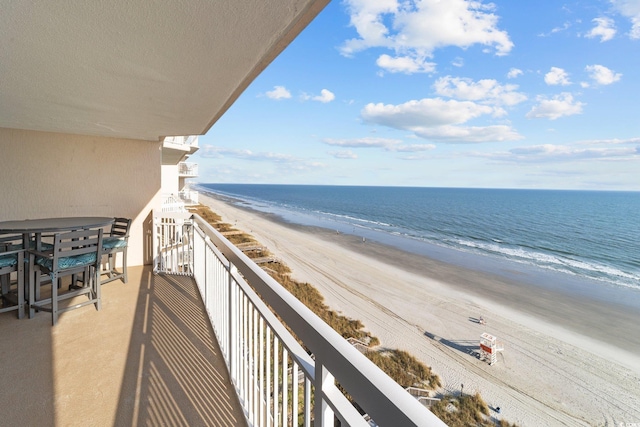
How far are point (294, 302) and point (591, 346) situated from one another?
12896mm

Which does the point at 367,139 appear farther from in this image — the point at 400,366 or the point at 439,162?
the point at 400,366

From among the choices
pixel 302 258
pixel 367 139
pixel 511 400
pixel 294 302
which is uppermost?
pixel 367 139

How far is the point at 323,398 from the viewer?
0.76 m

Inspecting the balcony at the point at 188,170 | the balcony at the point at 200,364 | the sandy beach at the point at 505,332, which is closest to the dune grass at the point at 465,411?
the sandy beach at the point at 505,332

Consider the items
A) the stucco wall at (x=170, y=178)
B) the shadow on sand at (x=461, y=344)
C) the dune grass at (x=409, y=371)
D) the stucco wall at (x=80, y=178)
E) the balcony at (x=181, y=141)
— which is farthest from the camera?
the stucco wall at (x=170, y=178)

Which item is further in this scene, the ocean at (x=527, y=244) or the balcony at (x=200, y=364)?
the ocean at (x=527, y=244)

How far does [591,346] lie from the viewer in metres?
9.39

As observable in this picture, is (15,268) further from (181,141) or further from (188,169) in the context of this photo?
(188,169)

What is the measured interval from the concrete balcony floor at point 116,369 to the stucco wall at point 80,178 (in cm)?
185

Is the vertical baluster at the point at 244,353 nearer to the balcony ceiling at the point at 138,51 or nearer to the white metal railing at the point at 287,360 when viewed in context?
the white metal railing at the point at 287,360

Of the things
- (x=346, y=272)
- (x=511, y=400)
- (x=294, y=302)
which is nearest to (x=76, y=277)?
(x=294, y=302)

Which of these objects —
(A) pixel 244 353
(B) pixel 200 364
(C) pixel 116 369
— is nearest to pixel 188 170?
(C) pixel 116 369

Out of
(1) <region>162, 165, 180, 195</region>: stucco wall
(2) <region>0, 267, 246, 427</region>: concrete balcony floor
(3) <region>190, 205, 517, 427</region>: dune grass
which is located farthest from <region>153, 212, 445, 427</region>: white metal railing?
(1) <region>162, 165, 180, 195</region>: stucco wall

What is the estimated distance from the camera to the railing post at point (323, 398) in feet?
2.48
